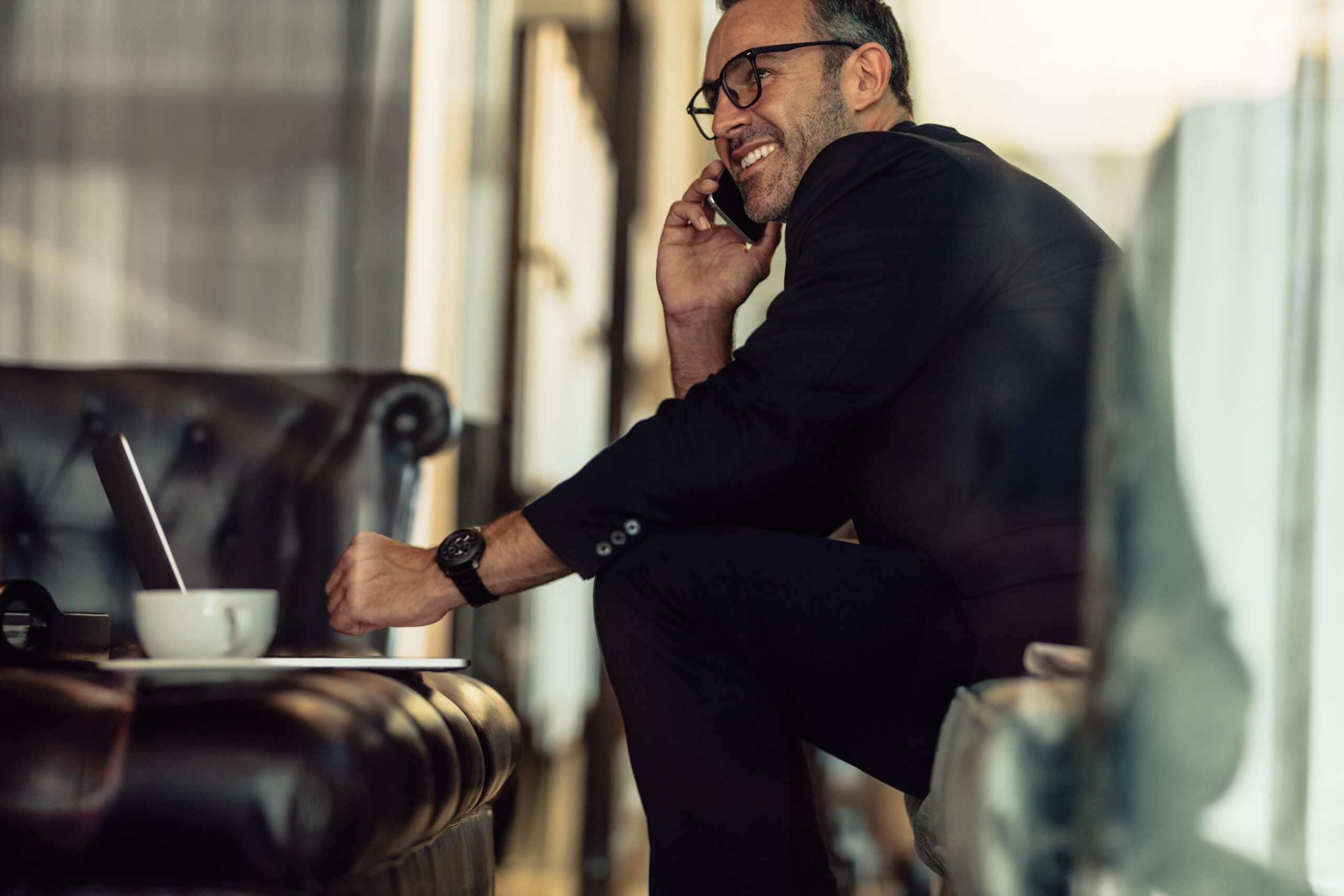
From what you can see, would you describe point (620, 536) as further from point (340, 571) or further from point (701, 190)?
point (701, 190)

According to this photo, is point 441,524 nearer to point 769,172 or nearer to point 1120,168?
point 769,172

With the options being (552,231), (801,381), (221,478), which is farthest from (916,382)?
(552,231)

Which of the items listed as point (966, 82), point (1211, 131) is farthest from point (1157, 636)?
point (966, 82)

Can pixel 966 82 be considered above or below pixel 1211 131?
above

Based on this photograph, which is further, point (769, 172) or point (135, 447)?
point (135, 447)

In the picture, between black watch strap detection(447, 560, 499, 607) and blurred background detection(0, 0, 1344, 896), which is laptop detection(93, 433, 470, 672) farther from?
blurred background detection(0, 0, 1344, 896)

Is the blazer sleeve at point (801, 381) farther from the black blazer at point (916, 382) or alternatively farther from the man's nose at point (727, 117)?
the man's nose at point (727, 117)

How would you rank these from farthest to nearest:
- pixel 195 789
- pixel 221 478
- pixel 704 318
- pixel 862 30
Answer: pixel 221 478, pixel 704 318, pixel 862 30, pixel 195 789

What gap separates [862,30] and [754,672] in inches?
33.5

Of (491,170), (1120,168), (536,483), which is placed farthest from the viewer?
(536,483)

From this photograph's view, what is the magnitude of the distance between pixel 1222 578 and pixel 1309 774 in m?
0.13

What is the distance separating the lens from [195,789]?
866 millimetres

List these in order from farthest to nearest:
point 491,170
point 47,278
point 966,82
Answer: point 491,170, point 47,278, point 966,82

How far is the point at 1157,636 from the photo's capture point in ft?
2.45
